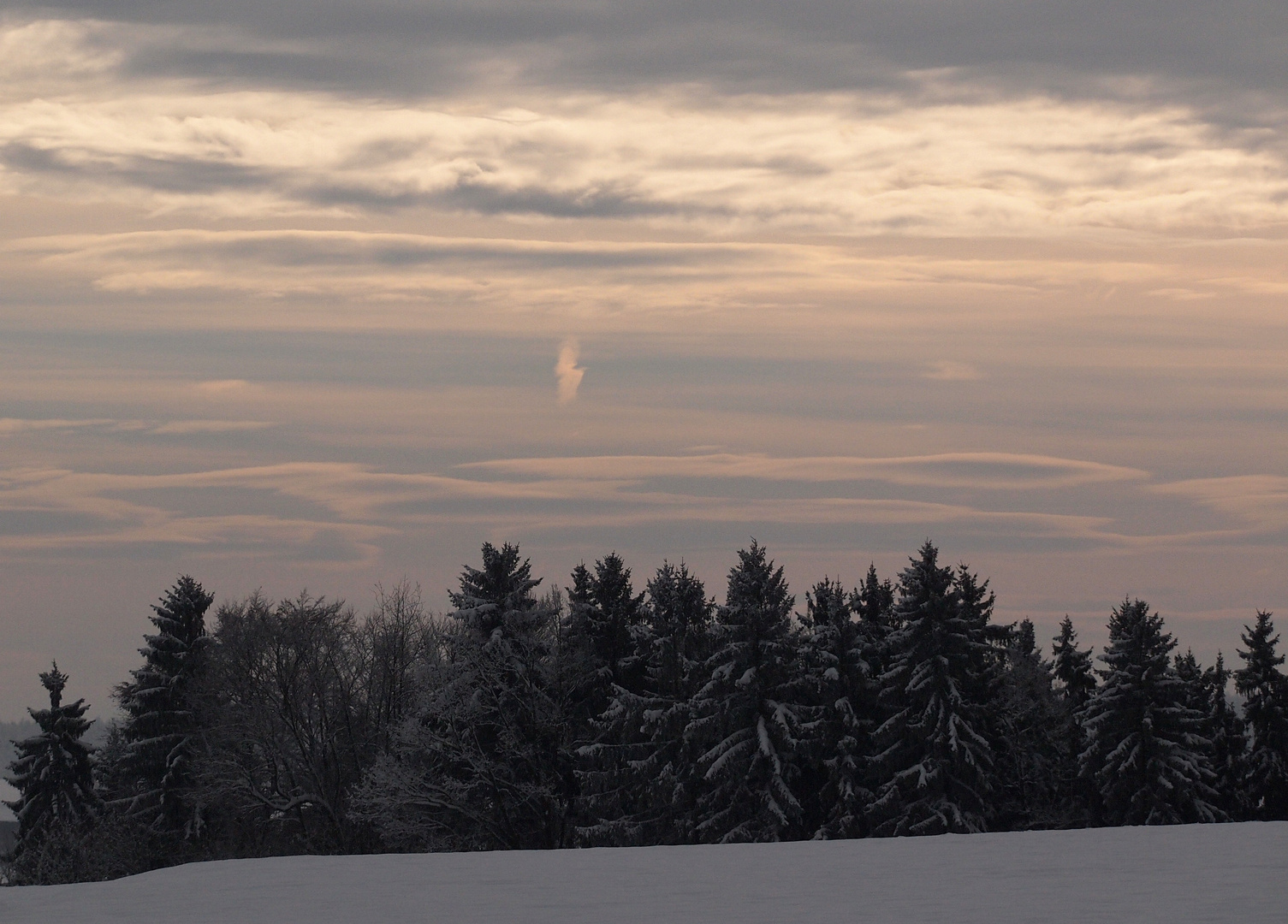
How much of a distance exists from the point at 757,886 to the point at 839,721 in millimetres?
43537

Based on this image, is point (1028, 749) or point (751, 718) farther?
point (1028, 749)

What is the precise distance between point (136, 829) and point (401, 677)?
14277mm

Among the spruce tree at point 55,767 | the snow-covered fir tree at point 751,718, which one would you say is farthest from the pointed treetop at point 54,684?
the snow-covered fir tree at point 751,718

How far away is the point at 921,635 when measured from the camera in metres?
57.2

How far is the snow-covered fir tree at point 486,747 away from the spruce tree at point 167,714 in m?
15.1

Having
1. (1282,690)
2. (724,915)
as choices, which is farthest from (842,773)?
(724,915)

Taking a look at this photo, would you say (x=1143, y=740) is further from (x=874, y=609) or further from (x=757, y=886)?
(x=757, y=886)

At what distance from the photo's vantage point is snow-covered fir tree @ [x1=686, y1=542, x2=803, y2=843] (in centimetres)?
5394

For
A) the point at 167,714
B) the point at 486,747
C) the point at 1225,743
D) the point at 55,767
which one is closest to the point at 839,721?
the point at 486,747

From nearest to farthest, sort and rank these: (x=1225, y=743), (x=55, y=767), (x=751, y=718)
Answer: (x=751, y=718), (x=1225, y=743), (x=55, y=767)

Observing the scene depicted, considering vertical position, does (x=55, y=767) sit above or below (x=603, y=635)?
below

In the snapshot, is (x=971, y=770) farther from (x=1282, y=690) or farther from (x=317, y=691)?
(x=317, y=691)

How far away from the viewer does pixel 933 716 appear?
55.7 m

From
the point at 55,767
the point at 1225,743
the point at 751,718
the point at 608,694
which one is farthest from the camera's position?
the point at 55,767
